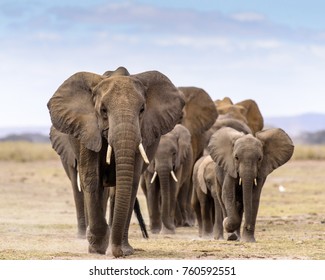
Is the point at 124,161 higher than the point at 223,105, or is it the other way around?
the point at 124,161

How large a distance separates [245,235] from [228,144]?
1.43m

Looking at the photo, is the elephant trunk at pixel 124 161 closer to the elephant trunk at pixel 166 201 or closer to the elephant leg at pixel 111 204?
the elephant leg at pixel 111 204

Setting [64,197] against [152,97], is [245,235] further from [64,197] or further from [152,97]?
[64,197]

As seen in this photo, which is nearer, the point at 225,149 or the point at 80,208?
the point at 225,149

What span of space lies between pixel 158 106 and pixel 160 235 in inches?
201

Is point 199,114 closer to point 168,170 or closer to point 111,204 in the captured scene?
point 168,170

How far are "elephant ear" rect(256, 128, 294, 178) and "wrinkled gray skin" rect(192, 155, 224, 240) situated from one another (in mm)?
1137

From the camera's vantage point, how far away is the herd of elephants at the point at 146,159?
11961 millimetres

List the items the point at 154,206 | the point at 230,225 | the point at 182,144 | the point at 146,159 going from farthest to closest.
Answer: the point at 182,144 → the point at 154,206 → the point at 230,225 → the point at 146,159

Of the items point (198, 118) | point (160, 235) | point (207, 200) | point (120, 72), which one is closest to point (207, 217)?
point (207, 200)

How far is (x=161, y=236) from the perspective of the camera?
17.3 m

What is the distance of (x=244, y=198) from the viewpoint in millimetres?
14898

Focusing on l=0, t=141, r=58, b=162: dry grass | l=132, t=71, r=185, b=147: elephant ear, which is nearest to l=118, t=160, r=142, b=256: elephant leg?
l=132, t=71, r=185, b=147: elephant ear

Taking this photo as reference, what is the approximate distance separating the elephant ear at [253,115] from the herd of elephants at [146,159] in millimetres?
4149
